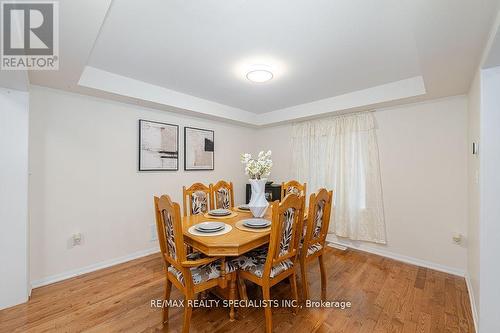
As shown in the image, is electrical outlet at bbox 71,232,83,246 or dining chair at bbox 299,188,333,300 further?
electrical outlet at bbox 71,232,83,246

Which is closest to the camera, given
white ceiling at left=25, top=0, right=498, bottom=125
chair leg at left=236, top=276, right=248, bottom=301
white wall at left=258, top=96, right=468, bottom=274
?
white ceiling at left=25, top=0, right=498, bottom=125

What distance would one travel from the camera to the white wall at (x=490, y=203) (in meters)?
1.53

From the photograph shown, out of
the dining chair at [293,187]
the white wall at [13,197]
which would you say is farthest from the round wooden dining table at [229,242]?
the white wall at [13,197]

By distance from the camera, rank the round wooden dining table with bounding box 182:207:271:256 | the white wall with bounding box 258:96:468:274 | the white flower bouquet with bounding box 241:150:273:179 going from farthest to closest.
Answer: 1. the white wall with bounding box 258:96:468:274
2. the white flower bouquet with bounding box 241:150:273:179
3. the round wooden dining table with bounding box 182:207:271:256

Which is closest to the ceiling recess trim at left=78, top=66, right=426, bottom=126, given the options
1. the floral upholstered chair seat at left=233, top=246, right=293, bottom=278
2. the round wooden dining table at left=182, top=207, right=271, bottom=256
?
the round wooden dining table at left=182, top=207, right=271, bottom=256

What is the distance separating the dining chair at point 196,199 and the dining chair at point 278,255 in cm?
108

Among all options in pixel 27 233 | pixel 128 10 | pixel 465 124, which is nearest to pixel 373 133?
pixel 465 124

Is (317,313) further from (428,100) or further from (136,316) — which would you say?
(428,100)

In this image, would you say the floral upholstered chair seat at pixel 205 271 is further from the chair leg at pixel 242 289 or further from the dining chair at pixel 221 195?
the dining chair at pixel 221 195

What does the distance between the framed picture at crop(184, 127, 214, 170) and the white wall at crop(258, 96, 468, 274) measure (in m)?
2.69

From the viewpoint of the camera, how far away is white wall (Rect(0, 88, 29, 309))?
192cm

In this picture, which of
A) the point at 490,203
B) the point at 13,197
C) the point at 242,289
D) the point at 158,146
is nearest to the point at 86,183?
the point at 13,197

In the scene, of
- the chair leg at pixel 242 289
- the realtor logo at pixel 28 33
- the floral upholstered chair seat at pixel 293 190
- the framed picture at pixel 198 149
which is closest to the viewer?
the realtor logo at pixel 28 33

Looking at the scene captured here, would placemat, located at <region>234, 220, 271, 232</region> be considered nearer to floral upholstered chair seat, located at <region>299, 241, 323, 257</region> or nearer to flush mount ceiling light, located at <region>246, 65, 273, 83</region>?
floral upholstered chair seat, located at <region>299, 241, 323, 257</region>
